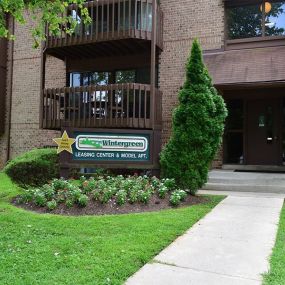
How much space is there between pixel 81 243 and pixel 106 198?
2.11 metres

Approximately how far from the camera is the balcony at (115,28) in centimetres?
1156

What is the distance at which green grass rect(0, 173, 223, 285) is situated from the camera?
12.8 ft

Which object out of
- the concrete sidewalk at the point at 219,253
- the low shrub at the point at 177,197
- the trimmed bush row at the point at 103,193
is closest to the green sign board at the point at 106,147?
the trimmed bush row at the point at 103,193

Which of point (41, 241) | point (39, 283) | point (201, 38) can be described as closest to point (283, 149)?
point (201, 38)

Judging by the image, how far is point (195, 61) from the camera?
828 centimetres

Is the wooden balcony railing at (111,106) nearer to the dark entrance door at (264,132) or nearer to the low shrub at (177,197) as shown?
the low shrub at (177,197)

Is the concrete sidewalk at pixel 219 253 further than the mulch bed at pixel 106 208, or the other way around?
the mulch bed at pixel 106 208

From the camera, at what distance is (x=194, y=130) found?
800 centimetres

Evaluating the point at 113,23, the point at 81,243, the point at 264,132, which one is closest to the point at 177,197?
the point at 81,243

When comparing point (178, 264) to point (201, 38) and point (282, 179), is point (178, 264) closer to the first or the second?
point (282, 179)

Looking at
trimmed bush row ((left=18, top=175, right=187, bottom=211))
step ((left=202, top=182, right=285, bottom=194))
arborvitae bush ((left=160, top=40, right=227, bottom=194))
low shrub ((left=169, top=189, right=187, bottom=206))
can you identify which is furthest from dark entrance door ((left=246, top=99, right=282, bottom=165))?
low shrub ((left=169, top=189, right=187, bottom=206))

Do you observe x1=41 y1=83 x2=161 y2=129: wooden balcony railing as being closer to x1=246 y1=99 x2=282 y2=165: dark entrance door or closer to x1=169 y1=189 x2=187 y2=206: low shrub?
x1=169 y1=189 x2=187 y2=206: low shrub

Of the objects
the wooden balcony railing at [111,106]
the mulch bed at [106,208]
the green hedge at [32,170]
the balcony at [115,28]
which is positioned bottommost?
the mulch bed at [106,208]

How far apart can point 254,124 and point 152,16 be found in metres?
4.75
